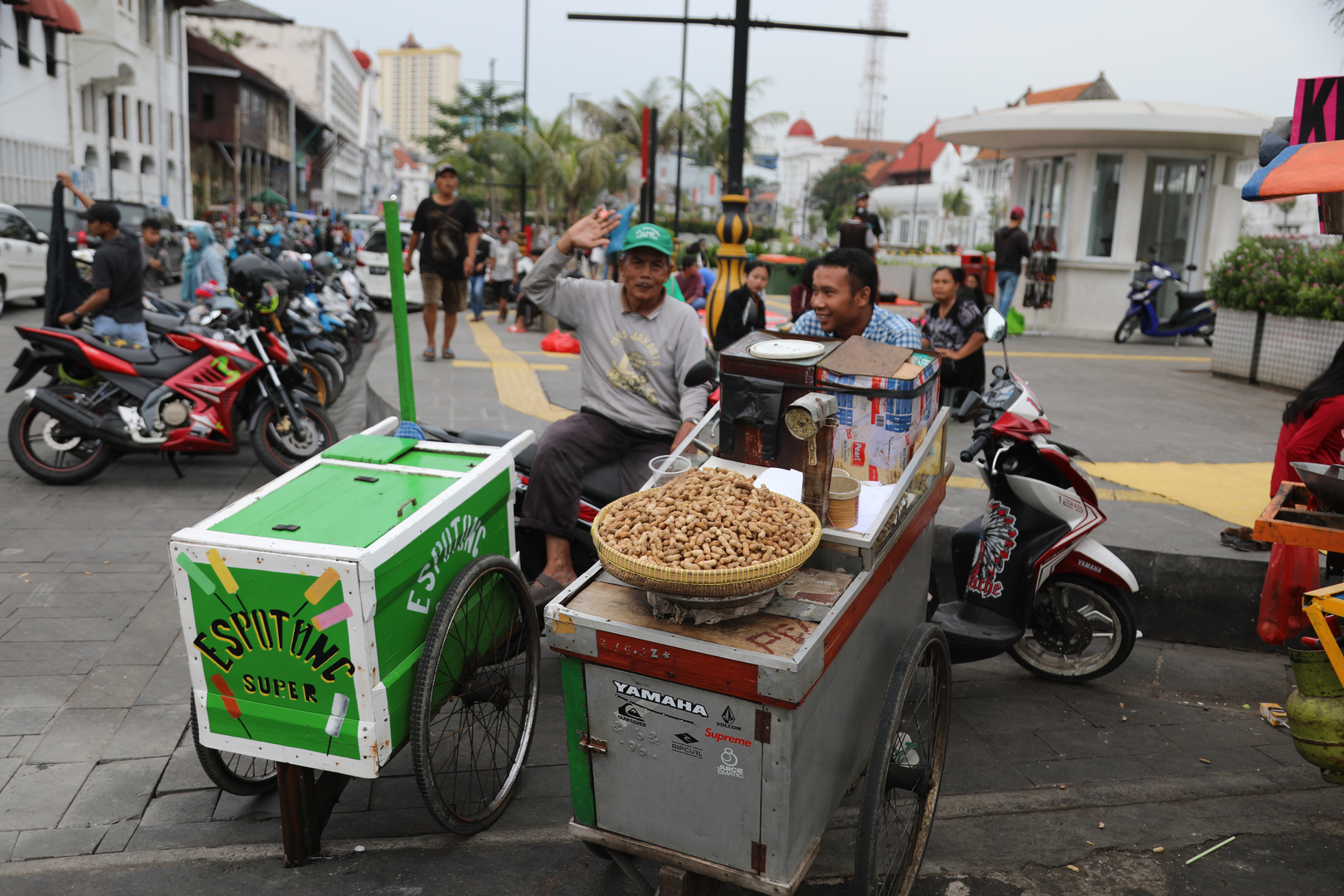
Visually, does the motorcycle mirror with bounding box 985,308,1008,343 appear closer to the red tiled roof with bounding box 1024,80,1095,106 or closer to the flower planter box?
the flower planter box

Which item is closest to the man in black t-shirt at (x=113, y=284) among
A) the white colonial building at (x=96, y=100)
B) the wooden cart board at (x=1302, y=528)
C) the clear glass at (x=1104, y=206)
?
the wooden cart board at (x=1302, y=528)

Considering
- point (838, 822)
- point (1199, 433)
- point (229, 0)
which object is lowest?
point (838, 822)

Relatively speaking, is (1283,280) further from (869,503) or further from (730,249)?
(869,503)

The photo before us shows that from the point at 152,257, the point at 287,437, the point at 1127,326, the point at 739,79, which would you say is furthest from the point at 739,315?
the point at 1127,326

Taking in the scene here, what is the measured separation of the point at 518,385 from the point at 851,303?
5805 millimetres

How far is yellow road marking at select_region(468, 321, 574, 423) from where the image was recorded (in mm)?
8161

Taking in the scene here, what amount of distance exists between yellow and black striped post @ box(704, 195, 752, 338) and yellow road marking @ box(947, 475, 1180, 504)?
9.85 feet

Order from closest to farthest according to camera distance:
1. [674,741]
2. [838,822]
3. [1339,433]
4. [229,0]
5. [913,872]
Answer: [674,741]
[913,872]
[838,822]
[1339,433]
[229,0]

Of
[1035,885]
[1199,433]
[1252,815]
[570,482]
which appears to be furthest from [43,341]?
[1199,433]

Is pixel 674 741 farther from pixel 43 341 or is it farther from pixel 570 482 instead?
pixel 43 341

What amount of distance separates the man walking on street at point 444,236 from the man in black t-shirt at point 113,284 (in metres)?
2.37

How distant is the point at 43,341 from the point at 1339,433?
727 centimetres

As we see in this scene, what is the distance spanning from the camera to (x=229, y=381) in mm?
6559

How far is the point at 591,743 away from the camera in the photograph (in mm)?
2490
